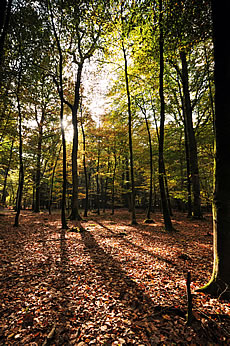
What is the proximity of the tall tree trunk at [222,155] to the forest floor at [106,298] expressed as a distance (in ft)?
2.01

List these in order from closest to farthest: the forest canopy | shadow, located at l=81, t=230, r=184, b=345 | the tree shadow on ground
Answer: the tree shadow on ground, shadow, located at l=81, t=230, r=184, b=345, the forest canopy

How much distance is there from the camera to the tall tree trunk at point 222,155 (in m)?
3.09

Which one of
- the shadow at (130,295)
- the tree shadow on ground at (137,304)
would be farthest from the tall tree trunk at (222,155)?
the shadow at (130,295)

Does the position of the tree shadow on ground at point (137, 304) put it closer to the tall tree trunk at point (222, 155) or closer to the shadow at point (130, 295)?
the shadow at point (130, 295)

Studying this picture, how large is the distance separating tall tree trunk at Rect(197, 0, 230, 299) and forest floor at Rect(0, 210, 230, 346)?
2.01ft

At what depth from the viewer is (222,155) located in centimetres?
316

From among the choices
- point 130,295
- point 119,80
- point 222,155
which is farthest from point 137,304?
point 119,80

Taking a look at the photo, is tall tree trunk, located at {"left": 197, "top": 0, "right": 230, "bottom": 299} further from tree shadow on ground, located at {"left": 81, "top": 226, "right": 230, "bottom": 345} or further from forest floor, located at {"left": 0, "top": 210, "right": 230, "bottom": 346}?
tree shadow on ground, located at {"left": 81, "top": 226, "right": 230, "bottom": 345}

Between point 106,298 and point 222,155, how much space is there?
161 inches

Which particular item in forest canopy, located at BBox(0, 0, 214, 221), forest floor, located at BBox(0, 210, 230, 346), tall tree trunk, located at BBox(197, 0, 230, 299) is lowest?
forest floor, located at BBox(0, 210, 230, 346)

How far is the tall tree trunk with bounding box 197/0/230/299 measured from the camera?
3.09m

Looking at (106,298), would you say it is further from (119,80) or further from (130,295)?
(119,80)

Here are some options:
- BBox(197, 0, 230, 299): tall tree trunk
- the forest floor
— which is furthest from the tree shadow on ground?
BBox(197, 0, 230, 299): tall tree trunk

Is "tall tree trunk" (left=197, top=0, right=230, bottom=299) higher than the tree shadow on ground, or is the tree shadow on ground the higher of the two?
"tall tree trunk" (left=197, top=0, right=230, bottom=299)
